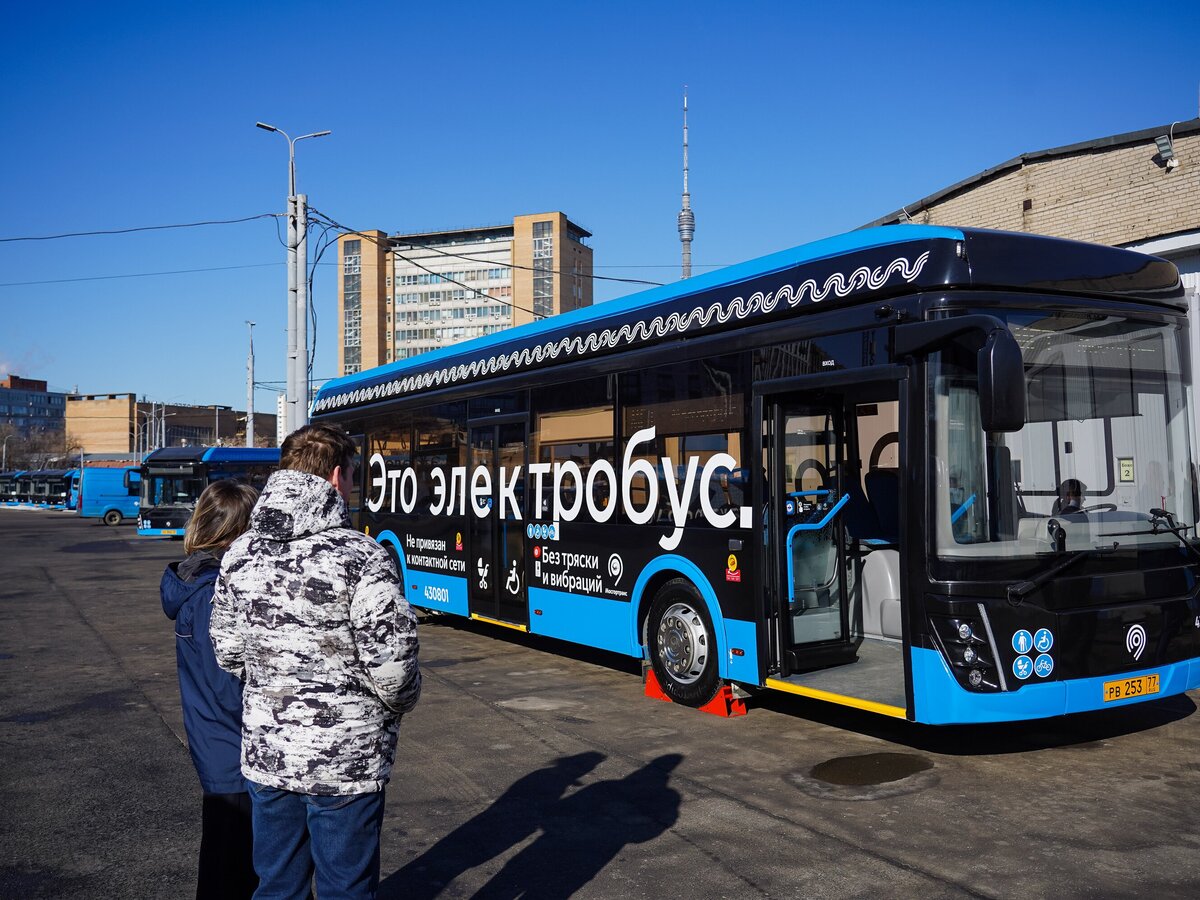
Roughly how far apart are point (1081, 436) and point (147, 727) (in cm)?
691

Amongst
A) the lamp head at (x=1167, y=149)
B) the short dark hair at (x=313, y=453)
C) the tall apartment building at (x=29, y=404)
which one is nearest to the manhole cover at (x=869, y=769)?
the short dark hair at (x=313, y=453)

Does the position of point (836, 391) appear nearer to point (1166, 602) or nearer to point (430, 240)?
point (1166, 602)

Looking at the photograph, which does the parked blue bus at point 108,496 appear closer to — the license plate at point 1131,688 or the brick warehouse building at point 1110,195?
the brick warehouse building at point 1110,195

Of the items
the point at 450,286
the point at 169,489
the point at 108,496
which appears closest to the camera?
the point at 169,489

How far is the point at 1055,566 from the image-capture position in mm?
5992

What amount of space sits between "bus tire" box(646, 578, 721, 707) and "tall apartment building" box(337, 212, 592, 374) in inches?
3612

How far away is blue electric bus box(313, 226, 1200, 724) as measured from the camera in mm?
6012

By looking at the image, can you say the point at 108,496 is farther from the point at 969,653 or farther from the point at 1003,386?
the point at 1003,386

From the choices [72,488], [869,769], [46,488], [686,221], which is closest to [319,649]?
[869,769]

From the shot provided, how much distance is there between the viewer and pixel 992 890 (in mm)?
4484

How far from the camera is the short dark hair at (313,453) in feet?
10.3

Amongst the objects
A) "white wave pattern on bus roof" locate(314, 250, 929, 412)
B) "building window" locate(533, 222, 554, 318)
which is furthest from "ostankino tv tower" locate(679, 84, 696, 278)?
"building window" locate(533, 222, 554, 318)

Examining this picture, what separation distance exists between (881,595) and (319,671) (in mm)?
5826

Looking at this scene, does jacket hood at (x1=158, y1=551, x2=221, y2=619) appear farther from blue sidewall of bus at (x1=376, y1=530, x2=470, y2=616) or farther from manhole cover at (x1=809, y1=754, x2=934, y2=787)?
blue sidewall of bus at (x1=376, y1=530, x2=470, y2=616)
